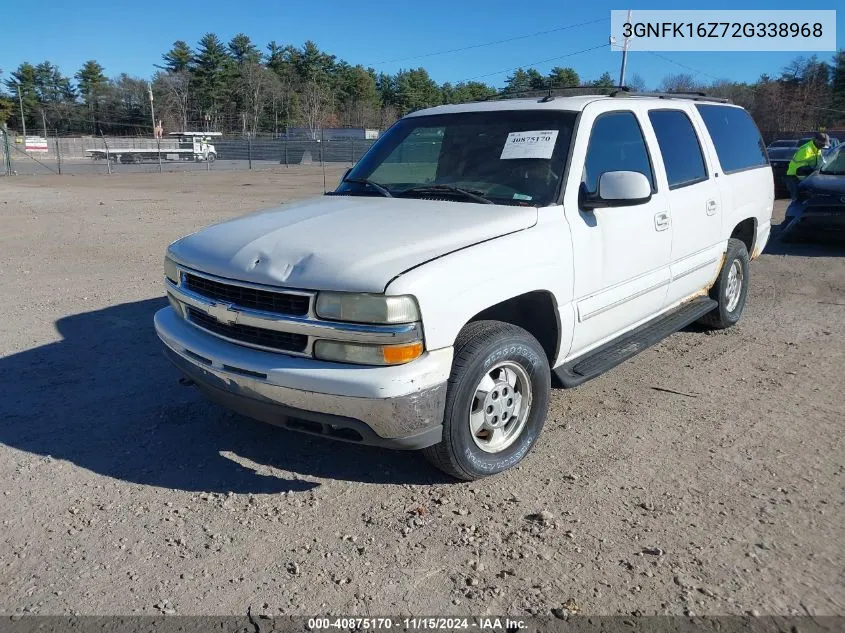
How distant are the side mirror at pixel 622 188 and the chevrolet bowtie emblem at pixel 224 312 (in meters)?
2.11

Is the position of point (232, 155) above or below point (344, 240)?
above

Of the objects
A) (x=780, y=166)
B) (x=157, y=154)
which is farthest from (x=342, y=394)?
(x=157, y=154)

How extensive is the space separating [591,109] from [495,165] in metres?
0.69

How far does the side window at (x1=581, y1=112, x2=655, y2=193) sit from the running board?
3.20 feet

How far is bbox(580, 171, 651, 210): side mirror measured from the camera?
3.82 metres

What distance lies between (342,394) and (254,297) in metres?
0.69

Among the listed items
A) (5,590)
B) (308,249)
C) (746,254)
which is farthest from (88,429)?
(746,254)

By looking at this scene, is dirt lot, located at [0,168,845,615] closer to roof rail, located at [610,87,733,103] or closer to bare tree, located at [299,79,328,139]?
roof rail, located at [610,87,733,103]

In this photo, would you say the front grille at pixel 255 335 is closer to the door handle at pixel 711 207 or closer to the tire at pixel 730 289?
the door handle at pixel 711 207

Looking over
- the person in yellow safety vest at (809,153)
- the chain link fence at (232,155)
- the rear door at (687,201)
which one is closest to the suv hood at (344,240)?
the rear door at (687,201)

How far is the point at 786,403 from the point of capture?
4543 mm

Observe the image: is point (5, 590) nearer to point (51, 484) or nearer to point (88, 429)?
point (51, 484)

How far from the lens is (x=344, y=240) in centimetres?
338

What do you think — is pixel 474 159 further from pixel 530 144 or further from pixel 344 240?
→ pixel 344 240
